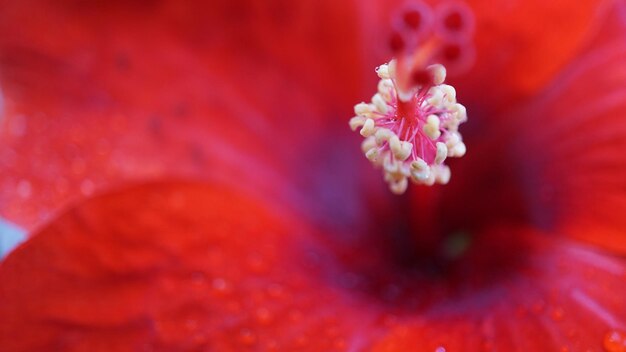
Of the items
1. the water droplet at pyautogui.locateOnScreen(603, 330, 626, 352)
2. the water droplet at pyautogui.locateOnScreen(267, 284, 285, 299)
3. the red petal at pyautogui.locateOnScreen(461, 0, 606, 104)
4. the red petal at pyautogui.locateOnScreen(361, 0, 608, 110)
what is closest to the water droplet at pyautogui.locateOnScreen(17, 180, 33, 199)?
the water droplet at pyautogui.locateOnScreen(267, 284, 285, 299)

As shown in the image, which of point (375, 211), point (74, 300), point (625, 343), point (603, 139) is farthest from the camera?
point (375, 211)

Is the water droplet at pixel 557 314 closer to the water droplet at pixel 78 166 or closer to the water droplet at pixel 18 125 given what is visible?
the water droplet at pixel 78 166

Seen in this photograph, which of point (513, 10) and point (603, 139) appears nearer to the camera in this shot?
point (603, 139)

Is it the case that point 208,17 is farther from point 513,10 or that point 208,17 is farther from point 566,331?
point 566,331

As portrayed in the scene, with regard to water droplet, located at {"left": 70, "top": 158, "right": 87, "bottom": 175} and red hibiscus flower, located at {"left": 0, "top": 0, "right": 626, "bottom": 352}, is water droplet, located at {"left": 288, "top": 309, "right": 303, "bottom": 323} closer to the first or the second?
red hibiscus flower, located at {"left": 0, "top": 0, "right": 626, "bottom": 352}

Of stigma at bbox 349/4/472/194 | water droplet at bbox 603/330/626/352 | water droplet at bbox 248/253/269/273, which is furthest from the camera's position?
water droplet at bbox 248/253/269/273

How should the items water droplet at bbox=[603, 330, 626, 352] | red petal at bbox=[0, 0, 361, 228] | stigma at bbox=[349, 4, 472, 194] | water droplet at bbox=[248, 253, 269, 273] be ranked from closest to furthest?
water droplet at bbox=[603, 330, 626, 352]
stigma at bbox=[349, 4, 472, 194]
water droplet at bbox=[248, 253, 269, 273]
red petal at bbox=[0, 0, 361, 228]

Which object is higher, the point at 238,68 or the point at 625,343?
the point at 238,68

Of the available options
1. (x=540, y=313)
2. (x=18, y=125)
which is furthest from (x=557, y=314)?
(x=18, y=125)

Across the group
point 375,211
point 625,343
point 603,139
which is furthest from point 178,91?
point 625,343
